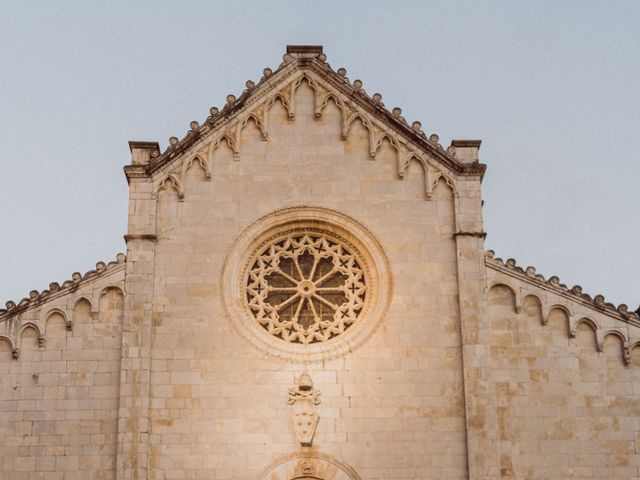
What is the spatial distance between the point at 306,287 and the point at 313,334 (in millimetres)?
1054

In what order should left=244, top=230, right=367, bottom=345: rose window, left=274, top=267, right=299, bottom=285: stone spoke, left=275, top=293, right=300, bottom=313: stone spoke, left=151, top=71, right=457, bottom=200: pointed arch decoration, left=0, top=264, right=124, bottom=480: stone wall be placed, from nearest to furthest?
left=0, top=264, right=124, bottom=480: stone wall → left=244, top=230, right=367, bottom=345: rose window → left=275, top=293, right=300, bottom=313: stone spoke → left=274, top=267, right=299, bottom=285: stone spoke → left=151, top=71, right=457, bottom=200: pointed arch decoration

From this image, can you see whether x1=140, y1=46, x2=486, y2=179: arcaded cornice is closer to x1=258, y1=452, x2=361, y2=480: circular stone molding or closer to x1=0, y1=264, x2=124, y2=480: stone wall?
x1=0, y1=264, x2=124, y2=480: stone wall

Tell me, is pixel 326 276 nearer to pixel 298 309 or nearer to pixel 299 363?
pixel 298 309

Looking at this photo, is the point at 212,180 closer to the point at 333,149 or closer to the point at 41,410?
the point at 333,149

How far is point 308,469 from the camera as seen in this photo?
23875mm

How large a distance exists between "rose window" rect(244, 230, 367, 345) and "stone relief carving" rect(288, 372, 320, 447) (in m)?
1.18

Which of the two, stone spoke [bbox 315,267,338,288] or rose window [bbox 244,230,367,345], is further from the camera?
stone spoke [bbox 315,267,338,288]

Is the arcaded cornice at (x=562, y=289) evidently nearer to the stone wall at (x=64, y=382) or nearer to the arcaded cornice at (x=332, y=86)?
the arcaded cornice at (x=332, y=86)

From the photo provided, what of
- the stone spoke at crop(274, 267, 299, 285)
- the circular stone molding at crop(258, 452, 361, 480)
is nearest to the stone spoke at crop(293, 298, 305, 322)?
the stone spoke at crop(274, 267, 299, 285)

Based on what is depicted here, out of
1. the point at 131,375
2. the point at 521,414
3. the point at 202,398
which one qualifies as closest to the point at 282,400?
the point at 202,398

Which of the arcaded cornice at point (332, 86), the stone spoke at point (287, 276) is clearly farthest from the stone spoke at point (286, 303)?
the arcaded cornice at point (332, 86)

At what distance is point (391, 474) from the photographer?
2391cm

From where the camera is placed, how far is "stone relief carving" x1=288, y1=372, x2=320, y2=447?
2400 centimetres

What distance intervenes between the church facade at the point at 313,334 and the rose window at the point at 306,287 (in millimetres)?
46
